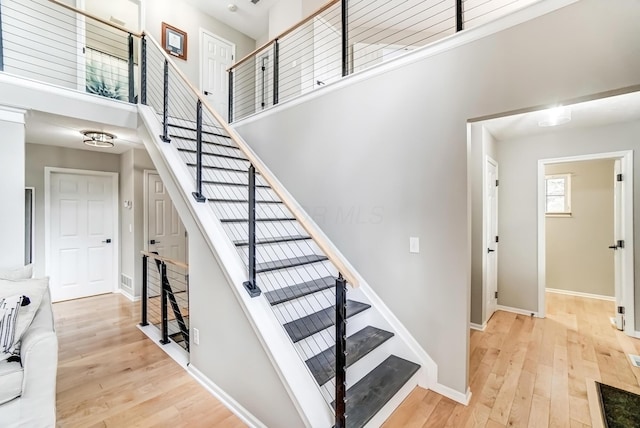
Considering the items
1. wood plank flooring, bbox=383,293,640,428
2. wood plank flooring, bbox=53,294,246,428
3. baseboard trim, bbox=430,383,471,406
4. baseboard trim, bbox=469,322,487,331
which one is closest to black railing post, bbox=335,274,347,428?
wood plank flooring, bbox=383,293,640,428

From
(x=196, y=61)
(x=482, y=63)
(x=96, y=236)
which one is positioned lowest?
(x=96, y=236)

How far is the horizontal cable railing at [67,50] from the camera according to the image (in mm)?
3502

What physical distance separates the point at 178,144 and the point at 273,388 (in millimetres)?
2866

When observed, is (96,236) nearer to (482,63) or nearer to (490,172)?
(482,63)

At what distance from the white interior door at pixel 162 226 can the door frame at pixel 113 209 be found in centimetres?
76

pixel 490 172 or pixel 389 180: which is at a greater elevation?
pixel 490 172

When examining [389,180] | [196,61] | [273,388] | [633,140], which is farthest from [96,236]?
[633,140]

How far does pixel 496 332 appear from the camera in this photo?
3.30 meters

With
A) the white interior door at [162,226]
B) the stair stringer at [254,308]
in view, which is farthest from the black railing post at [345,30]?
the white interior door at [162,226]

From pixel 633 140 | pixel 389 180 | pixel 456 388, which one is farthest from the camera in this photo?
pixel 633 140

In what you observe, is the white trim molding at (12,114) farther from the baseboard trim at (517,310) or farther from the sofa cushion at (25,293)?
the baseboard trim at (517,310)

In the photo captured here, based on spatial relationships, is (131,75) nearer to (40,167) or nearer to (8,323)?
(40,167)

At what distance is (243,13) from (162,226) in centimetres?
410

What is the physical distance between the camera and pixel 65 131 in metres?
3.59
